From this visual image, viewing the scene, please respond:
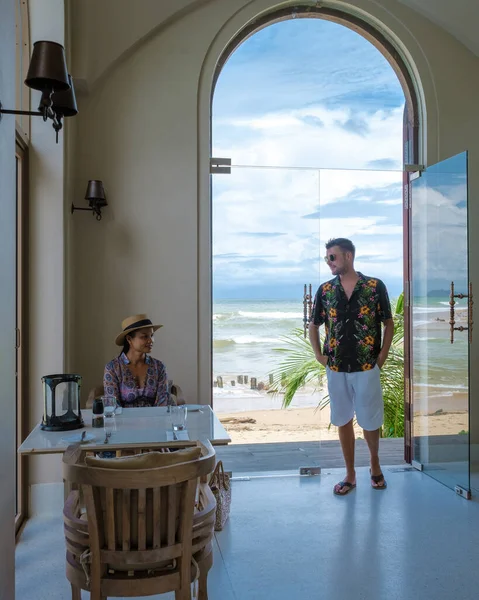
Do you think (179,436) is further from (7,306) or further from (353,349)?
(353,349)

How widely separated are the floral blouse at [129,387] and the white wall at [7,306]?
1513mm

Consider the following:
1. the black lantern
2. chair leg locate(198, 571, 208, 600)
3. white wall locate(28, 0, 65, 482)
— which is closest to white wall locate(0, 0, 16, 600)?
chair leg locate(198, 571, 208, 600)

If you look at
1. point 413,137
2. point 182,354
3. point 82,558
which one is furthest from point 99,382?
point 413,137

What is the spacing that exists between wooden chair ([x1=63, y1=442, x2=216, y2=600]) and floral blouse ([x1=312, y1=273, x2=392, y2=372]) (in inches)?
86.5

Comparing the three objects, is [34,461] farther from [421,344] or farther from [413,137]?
[413,137]

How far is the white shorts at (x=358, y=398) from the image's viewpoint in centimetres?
405

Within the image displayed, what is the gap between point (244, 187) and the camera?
454cm

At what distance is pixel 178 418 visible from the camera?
2.81 meters

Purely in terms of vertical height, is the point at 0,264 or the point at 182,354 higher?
the point at 0,264

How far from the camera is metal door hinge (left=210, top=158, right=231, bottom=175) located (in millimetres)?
4449

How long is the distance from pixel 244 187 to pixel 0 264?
2936 millimetres

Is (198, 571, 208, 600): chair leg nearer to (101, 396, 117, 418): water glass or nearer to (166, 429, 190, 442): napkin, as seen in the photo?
(166, 429, 190, 442): napkin

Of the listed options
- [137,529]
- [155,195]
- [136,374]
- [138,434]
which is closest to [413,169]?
[155,195]

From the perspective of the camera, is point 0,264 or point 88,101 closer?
point 0,264
